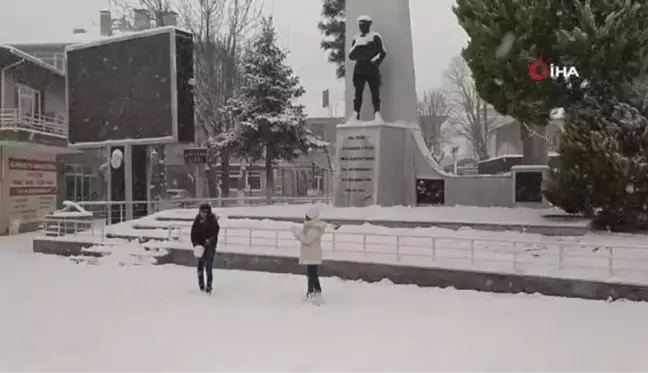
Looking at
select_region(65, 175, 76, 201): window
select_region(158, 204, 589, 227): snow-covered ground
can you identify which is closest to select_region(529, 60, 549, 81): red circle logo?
select_region(158, 204, 589, 227): snow-covered ground

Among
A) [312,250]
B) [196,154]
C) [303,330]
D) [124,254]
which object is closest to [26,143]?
[196,154]

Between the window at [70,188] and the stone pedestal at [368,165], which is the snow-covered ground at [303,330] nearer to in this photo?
the stone pedestal at [368,165]

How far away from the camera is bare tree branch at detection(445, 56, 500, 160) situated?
50.1m

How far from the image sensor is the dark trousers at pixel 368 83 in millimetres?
20094

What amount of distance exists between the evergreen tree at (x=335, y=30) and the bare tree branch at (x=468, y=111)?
18.1 m

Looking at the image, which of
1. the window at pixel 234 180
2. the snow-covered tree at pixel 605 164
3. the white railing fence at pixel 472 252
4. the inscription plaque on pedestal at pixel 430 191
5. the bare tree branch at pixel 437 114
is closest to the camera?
the white railing fence at pixel 472 252

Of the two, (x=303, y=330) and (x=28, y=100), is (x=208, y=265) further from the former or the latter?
(x=28, y=100)

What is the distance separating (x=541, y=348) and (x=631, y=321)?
211cm

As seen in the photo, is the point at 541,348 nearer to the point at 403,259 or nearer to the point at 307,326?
the point at 307,326

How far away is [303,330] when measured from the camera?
8.95 metres

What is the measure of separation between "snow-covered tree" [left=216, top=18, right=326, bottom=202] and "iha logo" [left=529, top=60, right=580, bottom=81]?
14.1m

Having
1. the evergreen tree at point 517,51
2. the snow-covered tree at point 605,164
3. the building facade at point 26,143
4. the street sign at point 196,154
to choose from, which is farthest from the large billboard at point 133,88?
the snow-covered tree at point 605,164

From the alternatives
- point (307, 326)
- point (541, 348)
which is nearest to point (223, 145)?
point (307, 326)

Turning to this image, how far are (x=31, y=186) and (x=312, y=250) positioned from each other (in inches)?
795
